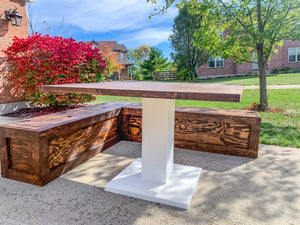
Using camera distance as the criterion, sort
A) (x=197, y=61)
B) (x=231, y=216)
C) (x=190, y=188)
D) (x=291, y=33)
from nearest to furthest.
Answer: (x=231, y=216)
(x=190, y=188)
(x=291, y=33)
(x=197, y=61)

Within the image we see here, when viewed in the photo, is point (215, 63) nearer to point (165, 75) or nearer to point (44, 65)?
point (165, 75)

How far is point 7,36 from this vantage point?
5.37 m

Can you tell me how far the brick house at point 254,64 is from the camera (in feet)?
57.9

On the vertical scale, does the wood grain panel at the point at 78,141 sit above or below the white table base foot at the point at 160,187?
above

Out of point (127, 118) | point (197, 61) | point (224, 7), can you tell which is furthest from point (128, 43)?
point (127, 118)

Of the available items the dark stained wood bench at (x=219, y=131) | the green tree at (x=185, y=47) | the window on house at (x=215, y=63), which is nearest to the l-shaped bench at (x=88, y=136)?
the dark stained wood bench at (x=219, y=131)

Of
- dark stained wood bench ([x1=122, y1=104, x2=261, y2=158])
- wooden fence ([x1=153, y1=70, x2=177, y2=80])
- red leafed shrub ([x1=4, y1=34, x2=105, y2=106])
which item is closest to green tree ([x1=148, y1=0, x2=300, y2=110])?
red leafed shrub ([x1=4, y1=34, x2=105, y2=106])

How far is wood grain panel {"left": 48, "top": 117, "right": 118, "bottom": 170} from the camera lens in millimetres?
2123

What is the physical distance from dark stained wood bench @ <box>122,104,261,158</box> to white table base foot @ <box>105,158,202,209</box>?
0.70 metres

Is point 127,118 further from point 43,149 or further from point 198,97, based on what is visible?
point 198,97

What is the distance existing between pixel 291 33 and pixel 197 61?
41.8 ft

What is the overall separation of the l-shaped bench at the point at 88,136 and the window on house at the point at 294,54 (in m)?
18.9

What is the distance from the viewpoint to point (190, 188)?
1.95 meters

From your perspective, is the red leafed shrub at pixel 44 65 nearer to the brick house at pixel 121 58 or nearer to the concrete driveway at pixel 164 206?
the concrete driveway at pixel 164 206
